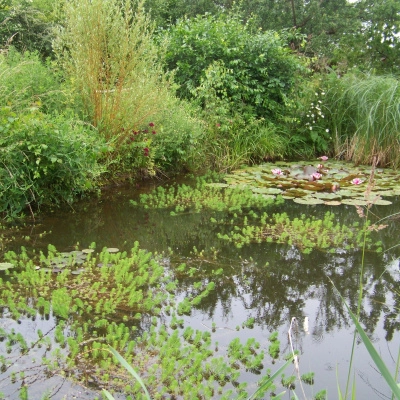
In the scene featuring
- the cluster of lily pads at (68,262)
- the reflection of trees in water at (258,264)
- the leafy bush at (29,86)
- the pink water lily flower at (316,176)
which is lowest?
the reflection of trees in water at (258,264)

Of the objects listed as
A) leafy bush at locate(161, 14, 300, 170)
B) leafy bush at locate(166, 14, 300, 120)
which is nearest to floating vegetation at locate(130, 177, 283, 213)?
leafy bush at locate(161, 14, 300, 170)

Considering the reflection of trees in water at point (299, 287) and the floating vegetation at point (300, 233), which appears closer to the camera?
the reflection of trees in water at point (299, 287)

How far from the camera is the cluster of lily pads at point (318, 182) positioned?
20.0 feet

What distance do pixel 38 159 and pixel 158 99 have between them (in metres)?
2.02

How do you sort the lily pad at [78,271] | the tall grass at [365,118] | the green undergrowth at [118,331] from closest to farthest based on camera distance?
the green undergrowth at [118,331], the lily pad at [78,271], the tall grass at [365,118]

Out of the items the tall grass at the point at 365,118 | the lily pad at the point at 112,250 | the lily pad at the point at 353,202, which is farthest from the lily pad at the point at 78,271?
the tall grass at the point at 365,118

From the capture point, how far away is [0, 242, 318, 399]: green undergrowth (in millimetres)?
2549

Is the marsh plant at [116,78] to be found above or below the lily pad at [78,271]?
above

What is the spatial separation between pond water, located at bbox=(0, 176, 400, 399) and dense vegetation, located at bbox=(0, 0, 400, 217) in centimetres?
61

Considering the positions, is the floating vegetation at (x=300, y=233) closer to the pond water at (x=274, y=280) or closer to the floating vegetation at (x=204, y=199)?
the pond water at (x=274, y=280)

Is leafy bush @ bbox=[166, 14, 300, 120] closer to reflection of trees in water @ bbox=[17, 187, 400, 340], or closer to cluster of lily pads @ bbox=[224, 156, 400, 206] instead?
cluster of lily pads @ bbox=[224, 156, 400, 206]

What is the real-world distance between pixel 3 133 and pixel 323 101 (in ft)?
20.3

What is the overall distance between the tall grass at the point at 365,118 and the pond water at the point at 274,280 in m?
2.38

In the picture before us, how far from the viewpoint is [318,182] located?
22.4ft
